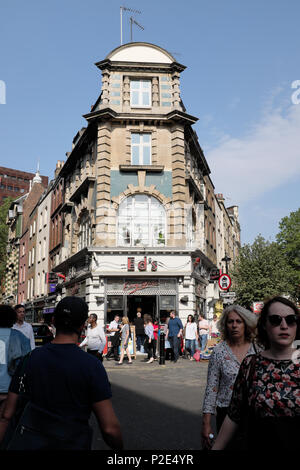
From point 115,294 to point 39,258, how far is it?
20.8 m

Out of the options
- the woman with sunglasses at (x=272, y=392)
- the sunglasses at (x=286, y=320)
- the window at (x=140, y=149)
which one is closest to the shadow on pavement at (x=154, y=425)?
the woman with sunglasses at (x=272, y=392)

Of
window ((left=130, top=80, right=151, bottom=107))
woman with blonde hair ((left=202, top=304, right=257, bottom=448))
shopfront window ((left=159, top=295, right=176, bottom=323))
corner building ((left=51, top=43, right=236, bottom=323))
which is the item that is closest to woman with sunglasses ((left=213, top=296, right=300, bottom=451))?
woman with blonde hair ((left=202, top=304, right=257, bottom=448))

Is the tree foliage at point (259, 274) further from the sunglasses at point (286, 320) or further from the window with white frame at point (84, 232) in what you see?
the sunglasses at point (286, 320)

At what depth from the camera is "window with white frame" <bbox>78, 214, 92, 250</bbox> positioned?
2394cm

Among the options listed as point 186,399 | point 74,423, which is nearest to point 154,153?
point 186,399

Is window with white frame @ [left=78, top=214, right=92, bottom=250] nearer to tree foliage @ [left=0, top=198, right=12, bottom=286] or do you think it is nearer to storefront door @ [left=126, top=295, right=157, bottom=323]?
storefront door @ [left=126, top=295, right=157, bottom=323]

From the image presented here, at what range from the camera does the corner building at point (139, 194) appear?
21438mm

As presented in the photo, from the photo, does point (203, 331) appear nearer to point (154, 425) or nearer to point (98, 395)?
point (154, 425)

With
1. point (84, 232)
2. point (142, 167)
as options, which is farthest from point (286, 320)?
point (84, 232)

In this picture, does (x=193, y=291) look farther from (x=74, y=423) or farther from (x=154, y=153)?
(x=74, y=423)

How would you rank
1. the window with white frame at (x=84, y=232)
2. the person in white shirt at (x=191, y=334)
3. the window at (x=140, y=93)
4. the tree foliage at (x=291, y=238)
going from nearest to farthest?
the person in white shirt at (x=191, y=334), the window at (x=140, y=93), the window with white frame at (x=84, y=232), the tree foliage at (x=291, y=238)

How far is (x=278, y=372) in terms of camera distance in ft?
7.86

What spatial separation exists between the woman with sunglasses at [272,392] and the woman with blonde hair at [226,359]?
99cm

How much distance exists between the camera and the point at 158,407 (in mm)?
7910
